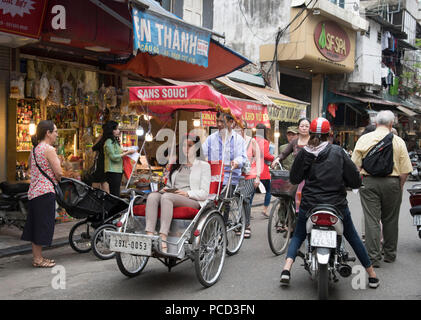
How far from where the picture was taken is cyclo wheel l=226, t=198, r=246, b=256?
689cm

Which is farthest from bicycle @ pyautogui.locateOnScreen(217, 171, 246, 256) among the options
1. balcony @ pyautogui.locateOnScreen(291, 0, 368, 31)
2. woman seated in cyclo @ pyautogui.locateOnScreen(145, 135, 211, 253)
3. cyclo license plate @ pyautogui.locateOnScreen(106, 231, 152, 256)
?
balcony @ pyautogui.locateOnScreen(291, 0, 368, 31)

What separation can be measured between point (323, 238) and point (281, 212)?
238 cm

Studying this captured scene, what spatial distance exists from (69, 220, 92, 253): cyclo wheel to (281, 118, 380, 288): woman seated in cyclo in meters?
3.35

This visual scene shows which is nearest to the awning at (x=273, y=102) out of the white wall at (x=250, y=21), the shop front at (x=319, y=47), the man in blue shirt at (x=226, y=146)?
the shop front at (x=319, y=47)

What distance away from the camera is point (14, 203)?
24.4 ft

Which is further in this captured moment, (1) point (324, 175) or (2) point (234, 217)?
(2) point (234, 217)

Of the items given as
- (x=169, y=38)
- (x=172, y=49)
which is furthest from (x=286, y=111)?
(x=169, y=38)

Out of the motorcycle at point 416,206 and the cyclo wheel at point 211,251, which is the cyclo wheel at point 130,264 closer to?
the cyclo wheel at point 211,251

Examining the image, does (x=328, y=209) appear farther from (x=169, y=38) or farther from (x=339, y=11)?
(x=339, y=11)

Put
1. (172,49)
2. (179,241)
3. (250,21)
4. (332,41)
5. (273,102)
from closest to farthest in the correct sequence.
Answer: (179,241) → (172,49) → (273,102) → (250,21) → (332,41)

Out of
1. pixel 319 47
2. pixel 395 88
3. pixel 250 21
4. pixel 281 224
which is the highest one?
pixel 250 21

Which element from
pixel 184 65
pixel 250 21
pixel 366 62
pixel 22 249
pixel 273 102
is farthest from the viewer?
pixel 366 62

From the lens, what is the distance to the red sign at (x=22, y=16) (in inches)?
298

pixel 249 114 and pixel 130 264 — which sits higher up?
pixel 249 114
